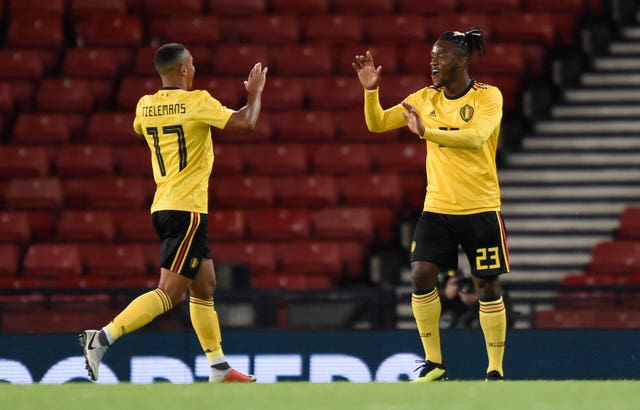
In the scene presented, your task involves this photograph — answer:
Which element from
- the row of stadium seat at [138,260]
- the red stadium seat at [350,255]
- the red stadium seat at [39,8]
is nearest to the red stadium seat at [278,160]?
the row of stadium seat at [138,260]

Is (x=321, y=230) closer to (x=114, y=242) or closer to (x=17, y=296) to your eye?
(x=114, y=242)

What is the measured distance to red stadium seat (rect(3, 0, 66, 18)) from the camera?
51.8ft

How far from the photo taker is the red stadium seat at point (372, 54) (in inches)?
577

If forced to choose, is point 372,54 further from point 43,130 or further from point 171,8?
point 43,130

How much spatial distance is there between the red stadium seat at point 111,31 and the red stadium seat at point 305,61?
1.76 meters

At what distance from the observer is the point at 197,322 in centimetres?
762

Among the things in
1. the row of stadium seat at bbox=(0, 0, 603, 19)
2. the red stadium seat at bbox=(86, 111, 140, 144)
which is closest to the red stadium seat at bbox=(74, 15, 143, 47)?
the row of stadium seat at bbox=(0, 0, 603, 19)

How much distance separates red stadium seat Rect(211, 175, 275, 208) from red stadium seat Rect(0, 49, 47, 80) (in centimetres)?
289

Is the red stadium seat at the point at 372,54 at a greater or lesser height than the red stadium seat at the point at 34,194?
greater

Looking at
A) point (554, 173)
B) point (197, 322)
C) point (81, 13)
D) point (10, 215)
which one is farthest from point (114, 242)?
point (197, 322)

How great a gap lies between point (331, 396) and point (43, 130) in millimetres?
8844

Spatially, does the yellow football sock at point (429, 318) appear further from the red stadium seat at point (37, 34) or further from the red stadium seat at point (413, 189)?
the red stadium seat at point (37, 34)

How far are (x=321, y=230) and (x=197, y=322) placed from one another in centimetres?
560

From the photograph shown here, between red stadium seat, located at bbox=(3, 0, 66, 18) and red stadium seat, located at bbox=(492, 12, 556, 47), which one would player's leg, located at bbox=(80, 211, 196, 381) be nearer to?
red stadium seat, located at bbox=(492, 12, 556, 47)
